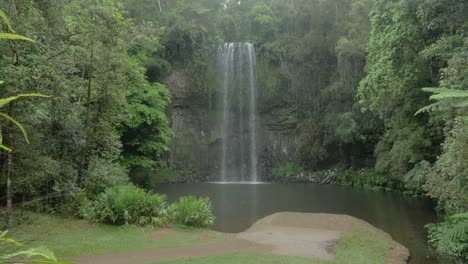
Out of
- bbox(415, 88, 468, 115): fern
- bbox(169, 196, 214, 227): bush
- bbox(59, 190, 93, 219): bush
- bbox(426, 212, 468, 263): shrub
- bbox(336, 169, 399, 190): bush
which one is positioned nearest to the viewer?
bbox(415, 88, 468, 115): fern

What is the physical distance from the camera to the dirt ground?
8781mm

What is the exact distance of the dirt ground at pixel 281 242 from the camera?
28.8 ft

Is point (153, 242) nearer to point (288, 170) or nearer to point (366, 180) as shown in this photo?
point (366, 180)

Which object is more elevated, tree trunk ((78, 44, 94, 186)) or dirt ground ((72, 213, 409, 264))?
tree trunk ((78, 44, 94, 186))

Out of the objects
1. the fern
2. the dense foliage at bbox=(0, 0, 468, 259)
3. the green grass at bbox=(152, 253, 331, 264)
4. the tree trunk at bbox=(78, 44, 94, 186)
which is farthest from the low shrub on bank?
the fern

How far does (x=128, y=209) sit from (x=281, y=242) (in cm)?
428

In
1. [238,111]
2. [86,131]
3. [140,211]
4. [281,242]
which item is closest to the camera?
[281,242]

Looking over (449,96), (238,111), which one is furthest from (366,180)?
(449,96)

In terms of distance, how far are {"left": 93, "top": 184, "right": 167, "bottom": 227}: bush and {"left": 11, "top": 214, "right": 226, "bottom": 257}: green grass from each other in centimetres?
31

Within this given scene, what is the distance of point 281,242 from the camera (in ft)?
35.4

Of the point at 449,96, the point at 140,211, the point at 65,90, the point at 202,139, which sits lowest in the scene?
the point at 140,211

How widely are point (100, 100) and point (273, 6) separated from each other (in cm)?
2595

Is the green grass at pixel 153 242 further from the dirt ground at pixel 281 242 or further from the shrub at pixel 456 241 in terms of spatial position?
the shrub at pixel 456 241

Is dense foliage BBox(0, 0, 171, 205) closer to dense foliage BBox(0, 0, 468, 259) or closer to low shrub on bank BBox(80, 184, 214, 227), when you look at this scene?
dense foliage BBox(0, 0, 468, 259)
